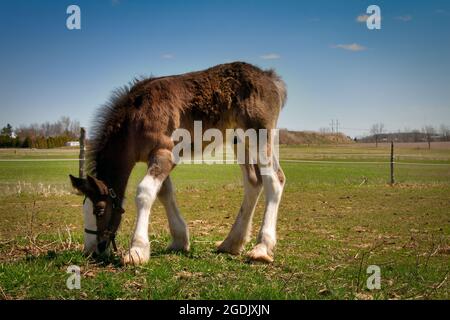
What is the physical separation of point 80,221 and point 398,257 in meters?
8.84

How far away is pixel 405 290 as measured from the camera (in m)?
5.38

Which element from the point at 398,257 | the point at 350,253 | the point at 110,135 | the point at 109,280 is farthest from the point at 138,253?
the point at 398,257

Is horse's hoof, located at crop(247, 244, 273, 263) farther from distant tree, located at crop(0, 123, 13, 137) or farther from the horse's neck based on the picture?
distant tree, located at crop(0, 123, 13, 137)

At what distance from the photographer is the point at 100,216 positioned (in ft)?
21.7

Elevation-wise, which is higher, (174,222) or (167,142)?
(167,142)

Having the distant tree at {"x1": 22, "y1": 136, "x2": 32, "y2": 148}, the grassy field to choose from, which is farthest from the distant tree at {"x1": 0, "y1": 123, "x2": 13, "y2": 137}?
the grassy field

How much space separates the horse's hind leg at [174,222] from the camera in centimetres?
747

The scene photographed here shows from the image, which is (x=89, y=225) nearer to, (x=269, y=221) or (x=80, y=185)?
(x=80, y=185)

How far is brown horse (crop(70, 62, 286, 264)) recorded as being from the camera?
21.5 ft

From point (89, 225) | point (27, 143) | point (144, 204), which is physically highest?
point (27, 143)

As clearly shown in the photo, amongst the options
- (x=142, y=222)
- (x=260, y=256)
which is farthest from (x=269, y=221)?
(x=142, y=222)

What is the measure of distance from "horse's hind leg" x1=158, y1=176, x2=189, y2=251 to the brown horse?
17mm

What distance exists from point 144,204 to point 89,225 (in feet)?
3.06

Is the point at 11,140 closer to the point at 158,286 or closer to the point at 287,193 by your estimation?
the point at 287,193
